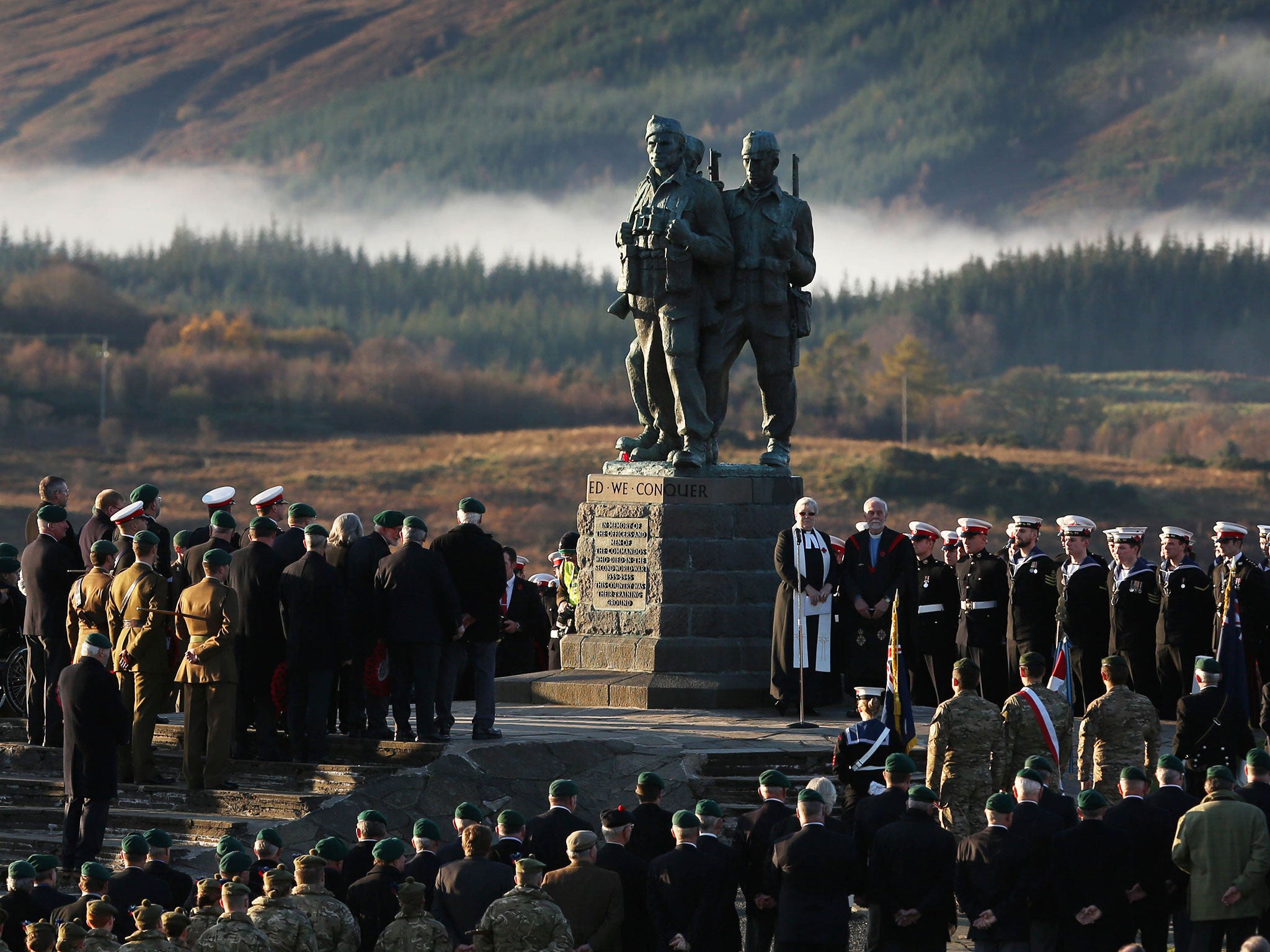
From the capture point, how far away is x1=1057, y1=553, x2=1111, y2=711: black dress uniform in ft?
45.8

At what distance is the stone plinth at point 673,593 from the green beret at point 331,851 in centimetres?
555

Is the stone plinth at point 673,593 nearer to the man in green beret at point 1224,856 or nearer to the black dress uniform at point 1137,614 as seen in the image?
the black dress uniform at point 1137,614

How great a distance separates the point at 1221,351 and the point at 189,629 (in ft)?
305

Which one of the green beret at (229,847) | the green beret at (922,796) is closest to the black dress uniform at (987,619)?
the green beret at (922,796)

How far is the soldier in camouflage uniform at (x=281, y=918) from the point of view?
329 inches

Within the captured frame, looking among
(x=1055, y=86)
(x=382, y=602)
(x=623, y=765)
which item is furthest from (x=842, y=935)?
(x=1055, y=86)

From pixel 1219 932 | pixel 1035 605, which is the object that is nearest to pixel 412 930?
pixel 1219 932

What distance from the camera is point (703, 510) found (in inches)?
603

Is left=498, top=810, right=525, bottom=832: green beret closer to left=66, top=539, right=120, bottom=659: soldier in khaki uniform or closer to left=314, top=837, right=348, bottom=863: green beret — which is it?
left=314, top=837, right=348, bottom=863: green beret

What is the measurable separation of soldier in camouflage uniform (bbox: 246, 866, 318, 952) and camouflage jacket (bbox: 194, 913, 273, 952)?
13 centimetres

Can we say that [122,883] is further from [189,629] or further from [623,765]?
[623,765]

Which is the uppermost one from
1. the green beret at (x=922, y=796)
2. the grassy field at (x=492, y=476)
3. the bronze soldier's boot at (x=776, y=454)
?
the grassy field at (x=492, y=476)

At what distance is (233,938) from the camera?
8.09 m

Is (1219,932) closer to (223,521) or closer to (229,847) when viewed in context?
(229,847)
